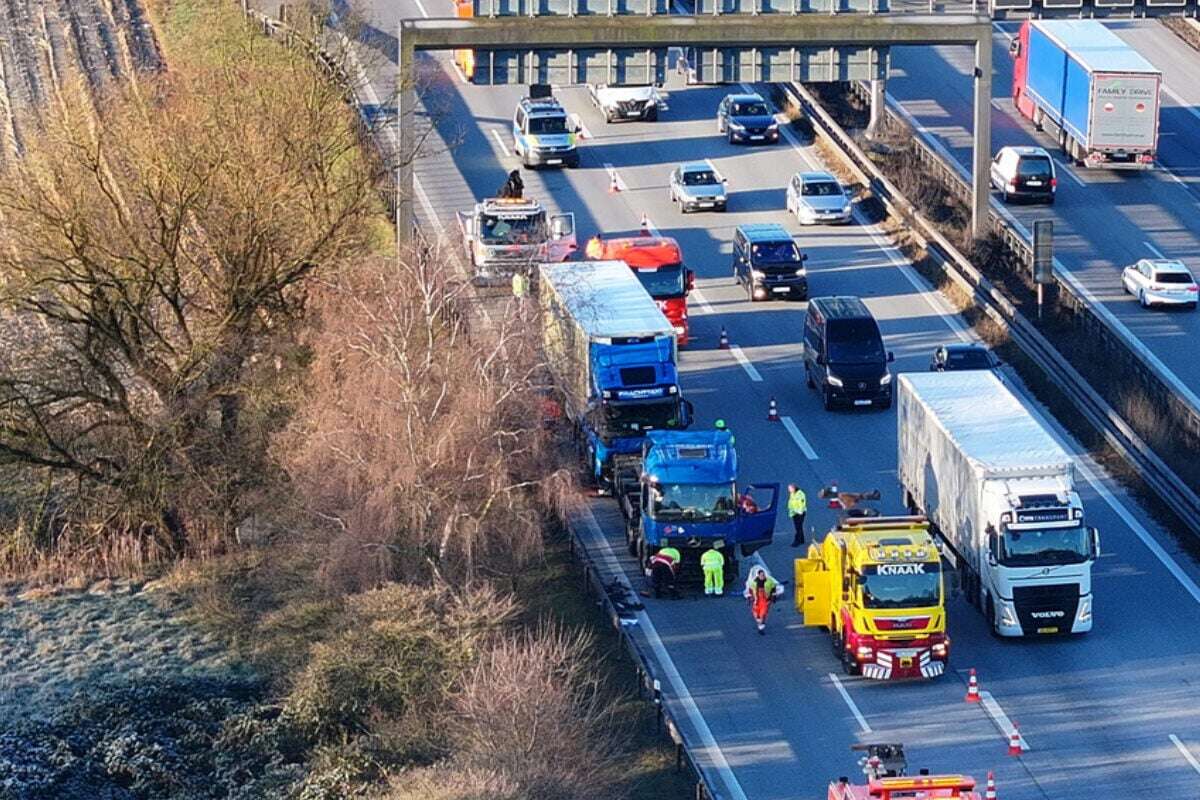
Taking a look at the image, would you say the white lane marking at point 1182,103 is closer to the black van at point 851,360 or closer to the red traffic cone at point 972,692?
the black van at point 851,360

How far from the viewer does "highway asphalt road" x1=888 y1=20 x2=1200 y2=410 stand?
6166cm

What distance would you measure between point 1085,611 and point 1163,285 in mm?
18516

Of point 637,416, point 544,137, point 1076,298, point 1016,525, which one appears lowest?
point 1016,525

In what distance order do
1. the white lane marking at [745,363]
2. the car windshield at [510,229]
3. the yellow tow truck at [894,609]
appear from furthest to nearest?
the car windshield at [510,229]
the white lane marking at [745,363]
the yellow tow truck at [894,609]

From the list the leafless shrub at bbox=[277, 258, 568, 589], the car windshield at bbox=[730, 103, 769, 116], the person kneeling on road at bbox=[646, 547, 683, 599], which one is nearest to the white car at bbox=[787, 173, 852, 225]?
the car windshield at bbox=[730, 103, 769, 116]

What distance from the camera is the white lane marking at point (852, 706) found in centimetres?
4184

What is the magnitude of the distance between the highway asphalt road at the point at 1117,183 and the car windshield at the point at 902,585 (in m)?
16.0

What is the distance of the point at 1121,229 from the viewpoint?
6744 centimetres

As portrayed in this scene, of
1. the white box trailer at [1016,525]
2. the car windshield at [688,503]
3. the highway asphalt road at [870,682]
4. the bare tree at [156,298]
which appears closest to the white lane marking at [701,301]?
the highway asphalt road at [870,682]

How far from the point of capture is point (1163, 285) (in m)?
61.4

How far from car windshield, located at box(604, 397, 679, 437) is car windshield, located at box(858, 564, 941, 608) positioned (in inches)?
379

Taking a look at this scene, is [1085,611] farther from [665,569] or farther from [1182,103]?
[1182,103]

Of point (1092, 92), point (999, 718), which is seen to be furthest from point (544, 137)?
point (999, 718)

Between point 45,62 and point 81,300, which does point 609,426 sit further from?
point 45,62
